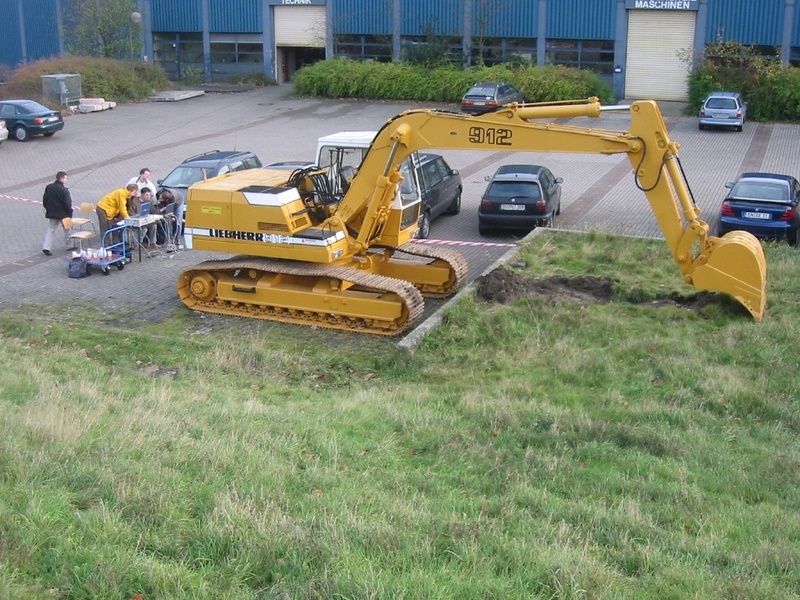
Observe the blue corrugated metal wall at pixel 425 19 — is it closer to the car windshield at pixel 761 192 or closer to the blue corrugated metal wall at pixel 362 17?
the blue corrugated metal wall at pixel 362 17

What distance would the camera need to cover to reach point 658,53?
4288 centimetres

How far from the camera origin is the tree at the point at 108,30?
46.4 m

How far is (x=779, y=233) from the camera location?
1873cm

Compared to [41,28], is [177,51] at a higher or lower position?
lower

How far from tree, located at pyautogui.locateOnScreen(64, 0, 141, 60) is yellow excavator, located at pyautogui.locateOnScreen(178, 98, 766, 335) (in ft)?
112

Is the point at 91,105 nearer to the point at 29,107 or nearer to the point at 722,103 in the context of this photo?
the point at 29,107

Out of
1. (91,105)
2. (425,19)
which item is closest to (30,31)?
(91,105)

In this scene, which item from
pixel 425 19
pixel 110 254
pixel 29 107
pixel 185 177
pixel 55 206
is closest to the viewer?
pixel 110 254

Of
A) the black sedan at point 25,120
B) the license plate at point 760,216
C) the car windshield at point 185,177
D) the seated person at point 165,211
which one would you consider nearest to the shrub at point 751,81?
the license plate at point 760,216

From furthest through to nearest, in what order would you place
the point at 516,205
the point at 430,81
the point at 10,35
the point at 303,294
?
the point at 10,35 < the point at 430,81 < the point at 516,205 < the point at 303,294

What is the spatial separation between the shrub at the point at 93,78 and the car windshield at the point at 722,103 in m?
24.8

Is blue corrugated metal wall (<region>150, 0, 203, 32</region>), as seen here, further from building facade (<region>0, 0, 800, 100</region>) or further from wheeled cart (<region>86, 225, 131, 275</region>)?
wheeled cart (<region>86, 225, 131, 275</region>)

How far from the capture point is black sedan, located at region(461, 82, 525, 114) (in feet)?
123

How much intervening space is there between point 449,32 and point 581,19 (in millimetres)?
6403
